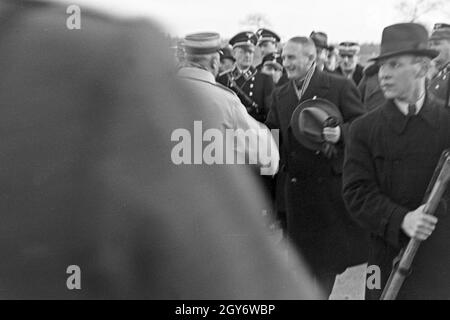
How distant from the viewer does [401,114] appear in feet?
8.22

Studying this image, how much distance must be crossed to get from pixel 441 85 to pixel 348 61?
332mm

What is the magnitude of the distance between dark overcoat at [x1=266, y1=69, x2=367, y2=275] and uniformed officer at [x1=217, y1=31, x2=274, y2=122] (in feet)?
0.13

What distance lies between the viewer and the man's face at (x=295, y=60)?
8.10 feet

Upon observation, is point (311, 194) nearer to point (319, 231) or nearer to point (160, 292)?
point (319, 231)

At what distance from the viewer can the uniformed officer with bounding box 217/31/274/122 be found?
7.95ft

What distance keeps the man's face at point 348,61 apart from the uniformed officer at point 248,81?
25 centimetres

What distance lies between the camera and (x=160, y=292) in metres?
1.14

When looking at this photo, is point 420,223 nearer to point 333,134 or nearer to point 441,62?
point 333,134

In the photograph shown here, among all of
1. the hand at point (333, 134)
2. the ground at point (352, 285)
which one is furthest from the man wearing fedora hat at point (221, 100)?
the ground at point (352, 285)

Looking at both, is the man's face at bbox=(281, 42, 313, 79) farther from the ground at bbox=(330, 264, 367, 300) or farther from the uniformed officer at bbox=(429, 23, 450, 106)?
the ground at bbox=(330, 264, 367, 300)

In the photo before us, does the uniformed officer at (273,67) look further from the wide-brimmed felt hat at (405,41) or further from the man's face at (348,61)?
the wide-brimmed felt hat at (405,41)

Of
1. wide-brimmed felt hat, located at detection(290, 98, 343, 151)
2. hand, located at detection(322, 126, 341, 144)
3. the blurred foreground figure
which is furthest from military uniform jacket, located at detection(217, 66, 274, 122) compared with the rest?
the blurred foreground figure

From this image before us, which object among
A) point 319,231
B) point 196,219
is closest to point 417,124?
point 319,231

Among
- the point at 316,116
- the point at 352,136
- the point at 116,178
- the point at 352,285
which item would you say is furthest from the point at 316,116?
the point at 116,178
